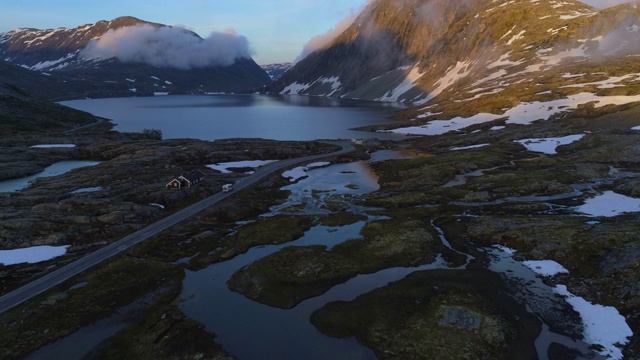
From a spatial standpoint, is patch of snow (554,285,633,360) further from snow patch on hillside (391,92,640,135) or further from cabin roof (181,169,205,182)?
snow patch on hillside (391,92,640,135)

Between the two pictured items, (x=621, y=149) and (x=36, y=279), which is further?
(x=621, y=149)

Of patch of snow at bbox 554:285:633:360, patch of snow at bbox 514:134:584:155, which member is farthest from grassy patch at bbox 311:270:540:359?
patch of snow at bbox 514:134:584:155

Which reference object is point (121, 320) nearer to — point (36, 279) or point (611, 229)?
point (36, 279)

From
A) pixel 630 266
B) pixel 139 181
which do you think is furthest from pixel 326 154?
pixel 630 266

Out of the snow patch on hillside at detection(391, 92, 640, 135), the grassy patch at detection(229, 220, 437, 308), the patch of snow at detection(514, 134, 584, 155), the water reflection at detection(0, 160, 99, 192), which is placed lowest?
the water reflection at detection(0, 160, 99, 192)

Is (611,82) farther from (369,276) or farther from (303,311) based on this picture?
(303,311)
